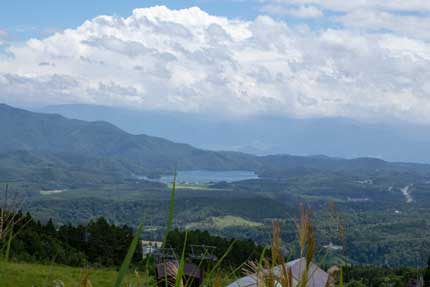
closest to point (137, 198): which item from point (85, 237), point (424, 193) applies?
point (424, 193)

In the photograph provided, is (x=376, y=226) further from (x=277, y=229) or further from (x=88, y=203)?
(x=277, y=229)

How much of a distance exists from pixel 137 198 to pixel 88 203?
58.3ft

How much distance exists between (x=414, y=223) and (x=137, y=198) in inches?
2670

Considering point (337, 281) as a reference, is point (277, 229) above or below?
above

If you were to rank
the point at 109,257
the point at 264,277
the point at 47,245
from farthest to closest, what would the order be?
the point at 109,257, the point at 47,245, the point at 264,277

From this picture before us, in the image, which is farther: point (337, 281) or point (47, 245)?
point (47, 245)

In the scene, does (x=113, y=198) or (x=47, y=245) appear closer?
(x=47, y=245)

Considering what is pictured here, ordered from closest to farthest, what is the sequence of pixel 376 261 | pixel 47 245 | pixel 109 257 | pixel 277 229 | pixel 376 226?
1. pixel 277 229
2. pixel 47 245
3. pixel 109 257
4. pixel 376 261
5. pixel 376 226

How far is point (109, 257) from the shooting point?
33250mm

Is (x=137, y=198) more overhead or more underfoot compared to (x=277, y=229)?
more underfoot

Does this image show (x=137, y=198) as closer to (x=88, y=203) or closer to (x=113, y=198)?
(x=113, y=198)

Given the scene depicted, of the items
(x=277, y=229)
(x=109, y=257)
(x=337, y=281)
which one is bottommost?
(x=109, y=257)

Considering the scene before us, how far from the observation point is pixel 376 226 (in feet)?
368

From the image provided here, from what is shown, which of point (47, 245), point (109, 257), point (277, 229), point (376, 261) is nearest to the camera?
point (277, 229)
